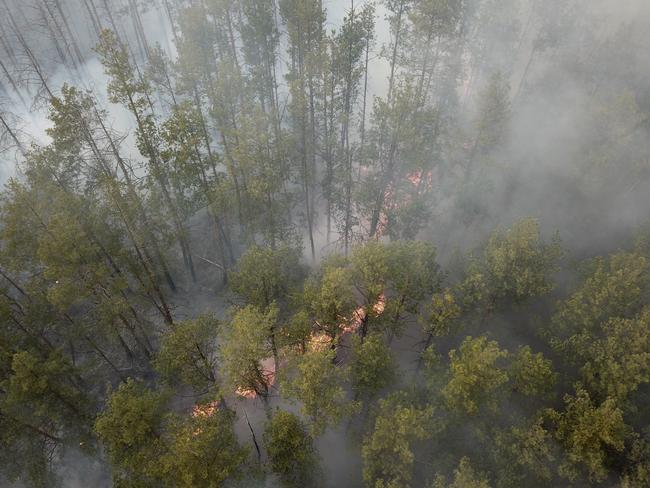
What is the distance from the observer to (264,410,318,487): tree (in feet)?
56.3

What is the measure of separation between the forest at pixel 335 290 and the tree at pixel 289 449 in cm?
12

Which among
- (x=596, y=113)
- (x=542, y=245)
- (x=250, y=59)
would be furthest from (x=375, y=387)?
(x=250, y=59)

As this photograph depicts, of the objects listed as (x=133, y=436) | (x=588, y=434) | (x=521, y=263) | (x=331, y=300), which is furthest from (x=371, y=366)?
(x=133, y=436)

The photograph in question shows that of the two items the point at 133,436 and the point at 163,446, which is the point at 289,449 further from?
the point at 133,436

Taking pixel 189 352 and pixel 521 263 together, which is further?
pixel 521 263

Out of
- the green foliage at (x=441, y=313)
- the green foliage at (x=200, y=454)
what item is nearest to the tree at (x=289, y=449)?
the green foliage at (x=200, y=454)

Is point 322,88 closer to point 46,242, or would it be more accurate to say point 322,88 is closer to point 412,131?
point 412,131

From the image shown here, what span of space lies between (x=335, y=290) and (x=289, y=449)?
7387 mm

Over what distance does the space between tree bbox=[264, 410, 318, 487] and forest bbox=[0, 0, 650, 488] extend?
0.12 m

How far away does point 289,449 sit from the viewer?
17.5m

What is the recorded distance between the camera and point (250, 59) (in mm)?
36156

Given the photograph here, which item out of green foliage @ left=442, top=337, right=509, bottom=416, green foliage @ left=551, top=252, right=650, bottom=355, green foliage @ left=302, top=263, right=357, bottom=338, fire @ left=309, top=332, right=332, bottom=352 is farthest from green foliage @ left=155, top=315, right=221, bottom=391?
green foliage @ left=551, top=252, right=650, bottom=355

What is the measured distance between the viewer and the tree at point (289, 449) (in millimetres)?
17156

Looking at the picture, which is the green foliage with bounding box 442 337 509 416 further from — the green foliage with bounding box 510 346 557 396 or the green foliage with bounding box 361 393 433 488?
the green foliage with bounding box 510 346 557 396
